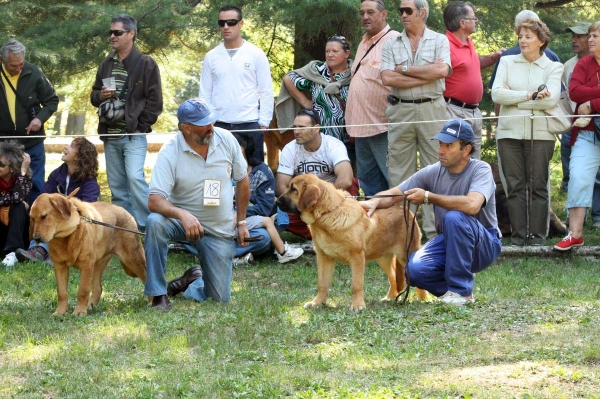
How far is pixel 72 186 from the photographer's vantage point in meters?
10.0

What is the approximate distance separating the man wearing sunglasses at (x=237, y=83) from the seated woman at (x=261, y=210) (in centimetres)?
24

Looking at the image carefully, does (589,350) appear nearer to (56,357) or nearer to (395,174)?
(56,357)

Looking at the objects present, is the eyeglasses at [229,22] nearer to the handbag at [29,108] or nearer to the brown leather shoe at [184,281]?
the handbag at [29,108]

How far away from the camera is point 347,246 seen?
7320 millimetres

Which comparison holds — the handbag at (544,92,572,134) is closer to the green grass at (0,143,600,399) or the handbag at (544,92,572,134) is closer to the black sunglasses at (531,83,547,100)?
the black sunglasses at (531,83,547,100)

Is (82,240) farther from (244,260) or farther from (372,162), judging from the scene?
(372,162)

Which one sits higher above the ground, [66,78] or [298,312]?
[66,78]

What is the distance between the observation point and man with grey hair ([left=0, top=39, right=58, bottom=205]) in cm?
1074

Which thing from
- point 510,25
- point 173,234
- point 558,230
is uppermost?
point 510,25

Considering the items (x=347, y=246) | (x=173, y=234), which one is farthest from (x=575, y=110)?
(x=173, y=234)

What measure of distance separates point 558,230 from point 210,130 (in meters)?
5.23

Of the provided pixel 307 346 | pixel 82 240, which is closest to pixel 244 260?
pixel 82 240

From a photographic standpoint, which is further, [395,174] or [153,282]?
[395,174]

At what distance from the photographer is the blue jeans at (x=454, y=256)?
7.24 metres
